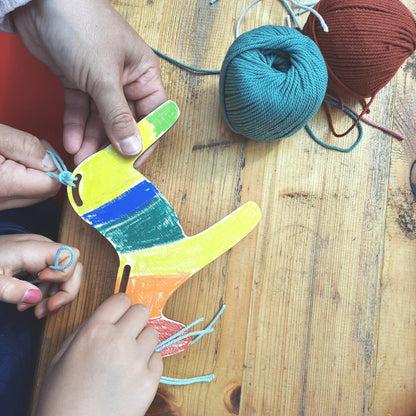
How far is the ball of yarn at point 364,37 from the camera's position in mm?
518

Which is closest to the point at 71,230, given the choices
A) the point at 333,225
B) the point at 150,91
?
the point at 150,91

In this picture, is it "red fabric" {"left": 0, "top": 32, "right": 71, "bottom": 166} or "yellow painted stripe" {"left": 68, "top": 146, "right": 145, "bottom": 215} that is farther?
"red fabric" {"left": 0, "top": 32, "right": 71, "bottom": 166}

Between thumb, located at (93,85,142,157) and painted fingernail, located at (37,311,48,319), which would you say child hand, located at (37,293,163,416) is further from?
thumb, located at (93,85,142,157)

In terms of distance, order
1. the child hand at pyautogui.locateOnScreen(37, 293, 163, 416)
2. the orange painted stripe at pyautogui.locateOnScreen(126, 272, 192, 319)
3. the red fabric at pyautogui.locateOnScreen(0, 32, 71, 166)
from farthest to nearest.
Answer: the red fabric at pyautogui.locateOnScreen(0, 32, 71, 166), the orange painted stripe at pyautogui.locateOnScreen(126, 272, 192, 319), the child hand at pyautogui.locateOnScreen(37, 293, 163, 416)

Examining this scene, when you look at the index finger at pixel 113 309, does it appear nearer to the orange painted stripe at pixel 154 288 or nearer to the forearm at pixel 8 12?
the orange painted stripe at pixel 154 288

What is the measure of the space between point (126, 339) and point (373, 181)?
A: 1.50 feet

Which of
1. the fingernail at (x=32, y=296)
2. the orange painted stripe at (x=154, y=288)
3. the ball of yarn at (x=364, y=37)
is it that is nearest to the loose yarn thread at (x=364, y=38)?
the ball of yarn at (x=364, y=37)

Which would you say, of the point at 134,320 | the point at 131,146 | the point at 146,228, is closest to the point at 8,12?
the point at 131,146

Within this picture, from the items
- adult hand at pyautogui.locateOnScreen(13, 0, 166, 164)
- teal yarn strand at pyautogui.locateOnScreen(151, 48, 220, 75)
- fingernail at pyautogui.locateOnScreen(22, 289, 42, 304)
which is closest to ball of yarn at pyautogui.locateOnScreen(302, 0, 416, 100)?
teal yarn strand at pyautogui.locateOnScreen(151, 48, 220, 75)

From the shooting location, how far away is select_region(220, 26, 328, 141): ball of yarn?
0.47 meters

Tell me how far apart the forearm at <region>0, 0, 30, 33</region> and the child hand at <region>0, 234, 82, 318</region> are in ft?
0.99

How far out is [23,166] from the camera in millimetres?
516

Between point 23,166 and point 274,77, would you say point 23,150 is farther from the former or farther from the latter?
point 274,77

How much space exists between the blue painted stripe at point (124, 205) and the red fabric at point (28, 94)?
0.61ft
